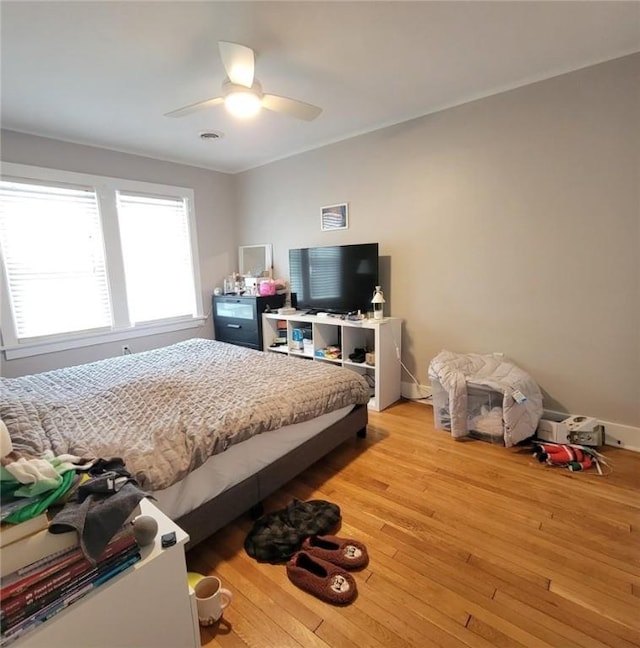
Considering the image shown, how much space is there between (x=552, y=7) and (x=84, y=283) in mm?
3993

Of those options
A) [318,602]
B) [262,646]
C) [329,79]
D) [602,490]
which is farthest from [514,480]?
[329,79]

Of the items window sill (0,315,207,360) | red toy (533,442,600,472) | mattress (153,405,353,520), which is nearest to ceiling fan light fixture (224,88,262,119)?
mattress (153,405,353,520)

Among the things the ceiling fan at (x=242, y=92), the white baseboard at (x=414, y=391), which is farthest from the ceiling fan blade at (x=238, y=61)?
the white baseboard at (x=414, y=391)

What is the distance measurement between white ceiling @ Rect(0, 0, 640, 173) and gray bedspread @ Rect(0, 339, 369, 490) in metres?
1.89

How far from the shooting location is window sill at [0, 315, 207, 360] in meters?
3.03

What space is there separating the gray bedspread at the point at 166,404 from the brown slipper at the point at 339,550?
56 cm

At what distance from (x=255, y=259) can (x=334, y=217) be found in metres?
1.33

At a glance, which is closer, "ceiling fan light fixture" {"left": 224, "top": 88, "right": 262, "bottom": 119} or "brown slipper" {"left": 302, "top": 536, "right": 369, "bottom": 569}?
"brown slipper" {"left": 302, "top": 536, "right": 369, "bottom": 569}

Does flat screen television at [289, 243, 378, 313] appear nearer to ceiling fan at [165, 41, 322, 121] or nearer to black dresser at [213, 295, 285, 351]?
black dresser at [213, 295, 285, 351]

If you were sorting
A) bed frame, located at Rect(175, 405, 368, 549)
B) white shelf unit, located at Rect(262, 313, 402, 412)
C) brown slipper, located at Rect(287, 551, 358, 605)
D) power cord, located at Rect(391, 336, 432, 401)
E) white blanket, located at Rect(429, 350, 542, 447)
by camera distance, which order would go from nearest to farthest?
1. brown slipper, located at Rect(287, 551, 358, 605)
2. bed frame, located at Rect(175, 405, 368, 549)
3. white blanket, located at Rect(429, 350, 542, 447)
4. white shelf unit, located at Rect(262, 313, 402, 412)
5. power cord, located at Rect(391, 336, 432, 401)

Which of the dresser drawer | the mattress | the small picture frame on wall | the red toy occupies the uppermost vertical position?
the small picture frame on wall

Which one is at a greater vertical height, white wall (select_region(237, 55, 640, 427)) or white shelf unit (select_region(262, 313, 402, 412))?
white wall (select_region(237, 55, 640, 427))

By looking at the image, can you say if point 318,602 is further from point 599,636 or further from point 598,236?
point 598,236

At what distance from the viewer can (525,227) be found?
102 inches
